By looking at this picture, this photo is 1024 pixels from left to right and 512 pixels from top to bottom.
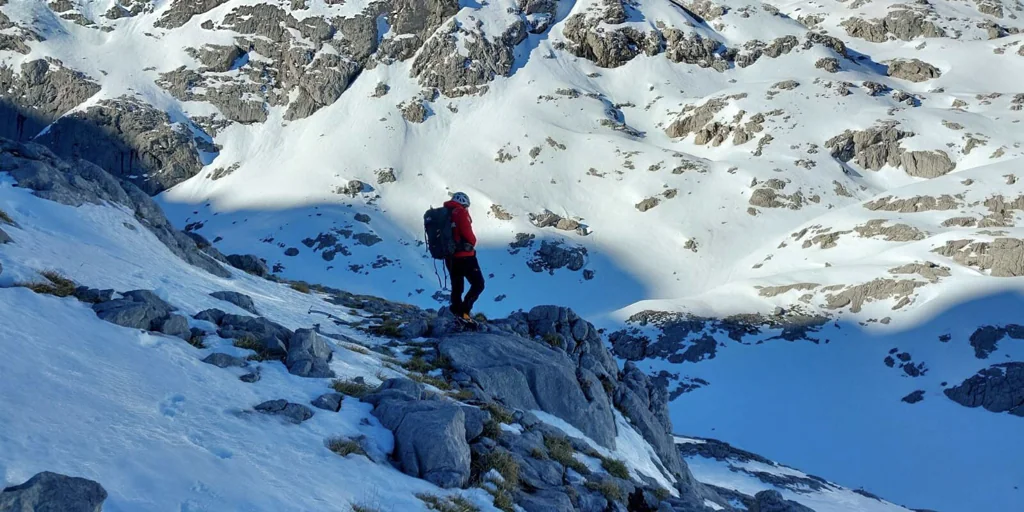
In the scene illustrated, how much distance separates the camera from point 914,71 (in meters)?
133

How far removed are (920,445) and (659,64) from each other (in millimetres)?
101745

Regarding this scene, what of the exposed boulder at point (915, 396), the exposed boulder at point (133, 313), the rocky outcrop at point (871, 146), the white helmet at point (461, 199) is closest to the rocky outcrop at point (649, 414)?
the white helmet at point (461, 199)

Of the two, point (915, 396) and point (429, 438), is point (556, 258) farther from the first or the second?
point (429, 438)

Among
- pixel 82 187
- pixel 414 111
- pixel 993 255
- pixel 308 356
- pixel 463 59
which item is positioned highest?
pixel 463 59

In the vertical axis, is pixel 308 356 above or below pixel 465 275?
below

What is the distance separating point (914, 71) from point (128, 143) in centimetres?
14285

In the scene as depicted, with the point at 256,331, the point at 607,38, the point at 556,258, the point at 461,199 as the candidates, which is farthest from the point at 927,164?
the point at 256,331

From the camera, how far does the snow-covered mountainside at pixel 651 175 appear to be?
176ft

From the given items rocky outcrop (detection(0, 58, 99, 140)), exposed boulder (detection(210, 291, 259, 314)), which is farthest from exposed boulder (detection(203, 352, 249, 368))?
Answer: rocky outcrop (detection(0, 58, 99, 140))

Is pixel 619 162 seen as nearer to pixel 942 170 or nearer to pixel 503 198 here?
pixel 503 198

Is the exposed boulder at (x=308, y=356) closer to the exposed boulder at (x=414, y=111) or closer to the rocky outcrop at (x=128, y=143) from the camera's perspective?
the exposed boulder at (x=414, y=111)

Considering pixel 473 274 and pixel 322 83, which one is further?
pixel 322 83

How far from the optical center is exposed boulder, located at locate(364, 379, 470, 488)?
852 centimetres

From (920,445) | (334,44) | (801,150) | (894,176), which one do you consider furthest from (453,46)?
(920,445)
